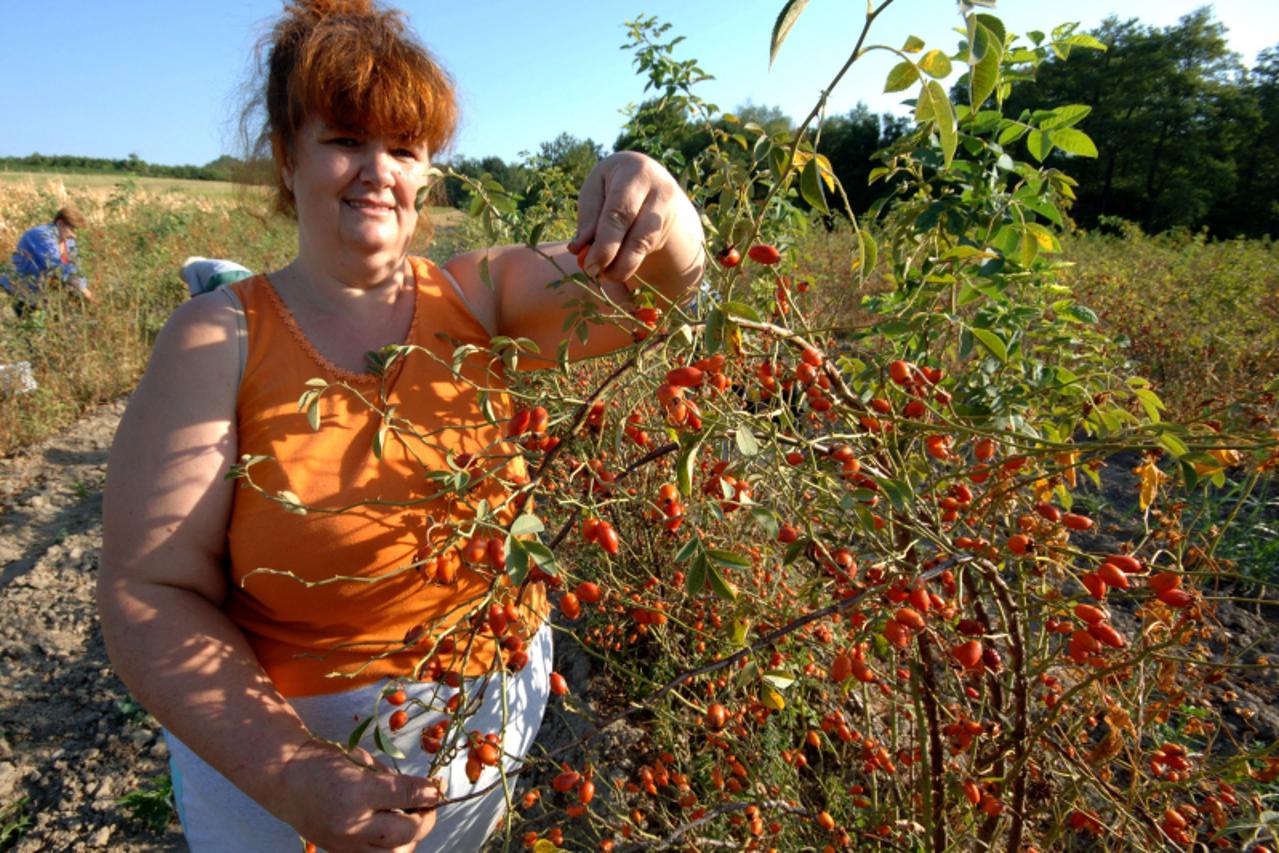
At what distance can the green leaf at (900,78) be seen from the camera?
617mm

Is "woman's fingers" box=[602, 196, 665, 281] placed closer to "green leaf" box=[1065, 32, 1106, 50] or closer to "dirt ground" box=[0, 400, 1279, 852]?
"green leaf" box=[1065, 32, 1106, 50]

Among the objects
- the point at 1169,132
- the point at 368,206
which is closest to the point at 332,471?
the point at 368,206

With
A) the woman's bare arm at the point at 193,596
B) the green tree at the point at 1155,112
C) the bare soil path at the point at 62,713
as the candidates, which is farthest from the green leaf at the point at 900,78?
the green tree at the point at 1155,112

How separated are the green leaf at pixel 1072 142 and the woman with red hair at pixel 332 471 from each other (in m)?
0.62

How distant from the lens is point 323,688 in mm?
1220

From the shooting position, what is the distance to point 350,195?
1.22 meters

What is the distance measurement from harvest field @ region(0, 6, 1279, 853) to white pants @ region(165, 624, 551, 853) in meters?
0.05

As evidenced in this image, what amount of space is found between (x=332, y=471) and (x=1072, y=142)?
4.34ft

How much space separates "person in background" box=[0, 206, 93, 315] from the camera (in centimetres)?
598

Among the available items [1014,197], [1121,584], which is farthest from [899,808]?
[1014,197]

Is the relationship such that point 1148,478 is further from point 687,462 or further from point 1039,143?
point 687,462

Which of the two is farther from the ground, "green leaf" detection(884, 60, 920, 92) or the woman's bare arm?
"green leaf" detection(884, 60, 920, 92)

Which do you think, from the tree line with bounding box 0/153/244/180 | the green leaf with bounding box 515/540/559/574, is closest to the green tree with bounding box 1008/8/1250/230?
A: the green leaf with bounding box 515/540/559/574

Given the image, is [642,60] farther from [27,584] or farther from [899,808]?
[27,584]
